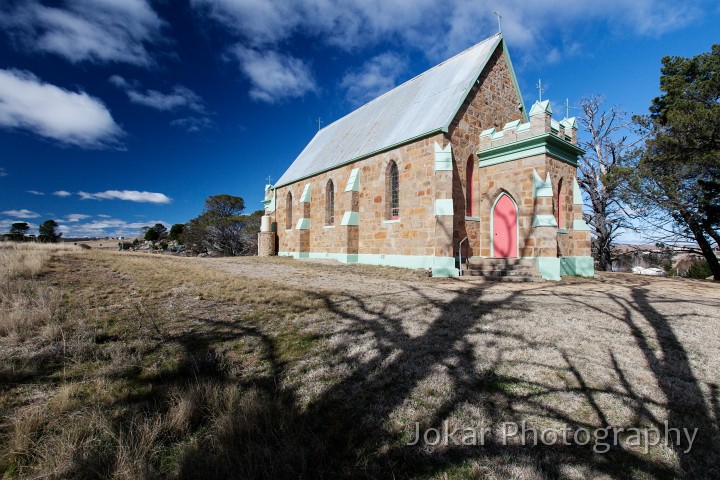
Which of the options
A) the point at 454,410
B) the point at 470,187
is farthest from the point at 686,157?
the point at 454,410

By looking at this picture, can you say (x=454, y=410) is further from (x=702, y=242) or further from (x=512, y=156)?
(x=702, y=242)

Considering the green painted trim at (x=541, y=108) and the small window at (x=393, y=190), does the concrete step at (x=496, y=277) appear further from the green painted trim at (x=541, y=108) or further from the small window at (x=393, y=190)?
the green painted trim at (x=541, y=108)

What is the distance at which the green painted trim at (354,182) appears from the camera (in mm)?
16594

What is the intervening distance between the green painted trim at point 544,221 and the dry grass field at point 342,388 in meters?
5.16

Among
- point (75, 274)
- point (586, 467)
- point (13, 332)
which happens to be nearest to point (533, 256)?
point (586, 467)

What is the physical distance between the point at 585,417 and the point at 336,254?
15063mm

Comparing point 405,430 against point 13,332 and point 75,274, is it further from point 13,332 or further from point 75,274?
point 75,274

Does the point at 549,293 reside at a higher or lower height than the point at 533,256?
lower

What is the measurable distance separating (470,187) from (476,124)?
115 inches

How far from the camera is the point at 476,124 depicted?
1455cm

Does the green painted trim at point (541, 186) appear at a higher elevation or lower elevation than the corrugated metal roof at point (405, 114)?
lower

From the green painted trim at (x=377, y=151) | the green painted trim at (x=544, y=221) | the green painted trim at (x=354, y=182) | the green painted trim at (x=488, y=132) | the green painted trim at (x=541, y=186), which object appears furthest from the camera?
the green painted trim at (x=354, y=182)

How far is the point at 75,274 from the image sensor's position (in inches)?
352

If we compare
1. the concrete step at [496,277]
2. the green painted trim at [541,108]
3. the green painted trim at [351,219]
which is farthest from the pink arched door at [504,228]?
the green painted trim at [351,219]
